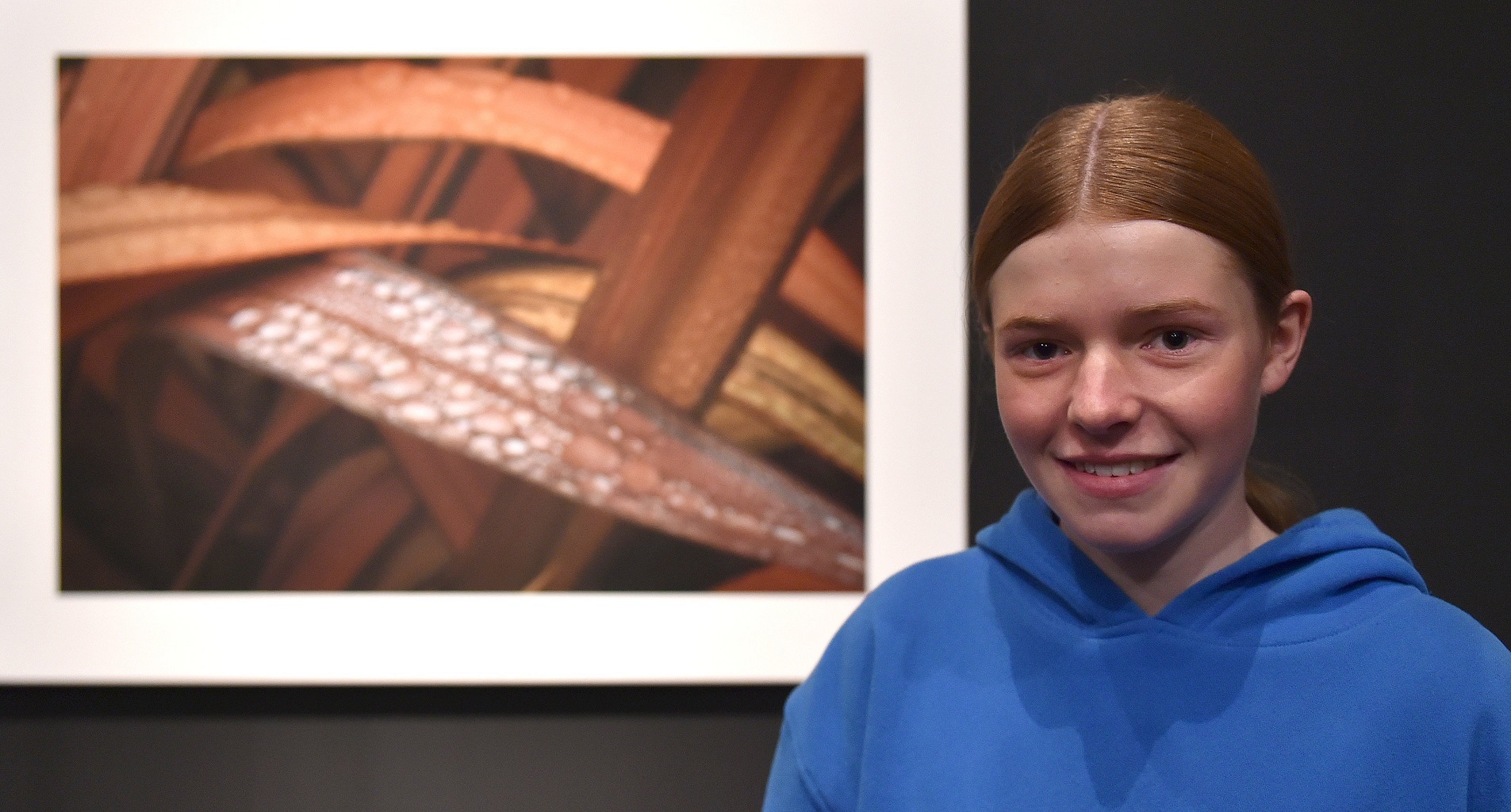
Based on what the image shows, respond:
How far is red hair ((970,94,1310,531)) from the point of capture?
0.75m

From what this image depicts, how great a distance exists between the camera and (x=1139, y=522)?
770 millimetres

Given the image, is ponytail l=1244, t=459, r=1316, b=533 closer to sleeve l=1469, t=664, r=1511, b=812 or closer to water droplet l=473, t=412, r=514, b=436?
sleeve l=1469, t=664, r=1511, b=812

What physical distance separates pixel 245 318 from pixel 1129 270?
4.15 ft

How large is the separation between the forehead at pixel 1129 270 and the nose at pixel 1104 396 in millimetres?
36

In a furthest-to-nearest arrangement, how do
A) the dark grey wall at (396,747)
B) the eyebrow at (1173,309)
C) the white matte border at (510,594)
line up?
1. the dark grey wall at (396,747)
2. the white matte border at (510,594)
3. the eyebrow at (1173,309)

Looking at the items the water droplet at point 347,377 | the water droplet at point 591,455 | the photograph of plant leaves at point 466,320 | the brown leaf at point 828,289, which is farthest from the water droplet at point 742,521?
the water droplet at point 347,377

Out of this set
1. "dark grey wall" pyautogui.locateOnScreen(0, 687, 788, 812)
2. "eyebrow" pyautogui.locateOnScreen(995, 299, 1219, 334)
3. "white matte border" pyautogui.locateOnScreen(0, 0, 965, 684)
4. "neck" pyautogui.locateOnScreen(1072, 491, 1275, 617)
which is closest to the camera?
"eyebrow" pyautogui.locateOnScreen(995, 299, 1219, 334)

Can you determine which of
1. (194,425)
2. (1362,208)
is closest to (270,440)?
(194,425)

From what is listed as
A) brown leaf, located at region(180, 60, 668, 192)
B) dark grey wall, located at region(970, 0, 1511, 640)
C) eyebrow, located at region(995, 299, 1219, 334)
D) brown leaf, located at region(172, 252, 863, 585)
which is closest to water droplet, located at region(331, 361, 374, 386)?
brown leaf, located at region(172, 252, 863, 585)

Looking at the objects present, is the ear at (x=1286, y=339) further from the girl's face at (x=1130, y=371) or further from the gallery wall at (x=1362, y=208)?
the gallery wall at (x=1362, y=208)

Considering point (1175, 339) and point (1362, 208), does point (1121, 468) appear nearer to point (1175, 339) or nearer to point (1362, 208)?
point (1175, 339)

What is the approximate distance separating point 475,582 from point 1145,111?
1123 mm

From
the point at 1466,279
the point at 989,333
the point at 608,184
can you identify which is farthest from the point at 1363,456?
the point at 608,184

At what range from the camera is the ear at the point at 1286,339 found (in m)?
0.80
